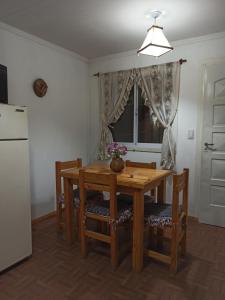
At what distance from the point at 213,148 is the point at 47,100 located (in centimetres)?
240

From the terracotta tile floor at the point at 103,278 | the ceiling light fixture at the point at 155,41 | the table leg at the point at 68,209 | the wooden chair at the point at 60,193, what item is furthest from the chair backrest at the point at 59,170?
the ceiling light fixture at the point at 155,41

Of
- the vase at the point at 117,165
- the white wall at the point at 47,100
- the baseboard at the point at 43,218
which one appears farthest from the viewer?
the baseboard at the point at 43,218

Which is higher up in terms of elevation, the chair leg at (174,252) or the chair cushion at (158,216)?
the chair cushion at (158,216)

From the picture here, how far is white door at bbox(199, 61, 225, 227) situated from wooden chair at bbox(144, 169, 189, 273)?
0.99 meters

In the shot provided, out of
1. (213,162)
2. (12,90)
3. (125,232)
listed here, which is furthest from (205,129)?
(12,90)

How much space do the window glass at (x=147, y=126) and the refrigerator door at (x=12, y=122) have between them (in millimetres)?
1977

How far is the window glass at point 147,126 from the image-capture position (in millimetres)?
3446

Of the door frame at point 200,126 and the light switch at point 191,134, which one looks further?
the light switch at point 191,134

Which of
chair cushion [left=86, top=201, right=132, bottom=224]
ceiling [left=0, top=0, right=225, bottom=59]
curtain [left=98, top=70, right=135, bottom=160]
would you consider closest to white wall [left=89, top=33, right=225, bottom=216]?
ceiling [left=0, top=0, right=225, bottom=59]

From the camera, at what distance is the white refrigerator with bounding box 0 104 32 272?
194cm

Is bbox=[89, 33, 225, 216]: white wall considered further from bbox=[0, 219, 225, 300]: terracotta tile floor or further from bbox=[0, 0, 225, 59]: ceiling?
bbox=[0, 219, 225, 300]: terracotta tile floor

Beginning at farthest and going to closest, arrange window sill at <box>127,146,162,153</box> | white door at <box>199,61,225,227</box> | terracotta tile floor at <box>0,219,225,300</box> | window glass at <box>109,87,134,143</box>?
window glass at <box>109,87,134,143</box>
window sill at <box>127,146,162,153</box>
white door at <box>199,61,225,227</box>
terracotta tile floor at <box>0,219,225,300</box>

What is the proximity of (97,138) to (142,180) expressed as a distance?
2121mm

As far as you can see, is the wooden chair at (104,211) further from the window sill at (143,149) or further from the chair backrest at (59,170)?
the window sill at (143,149)
